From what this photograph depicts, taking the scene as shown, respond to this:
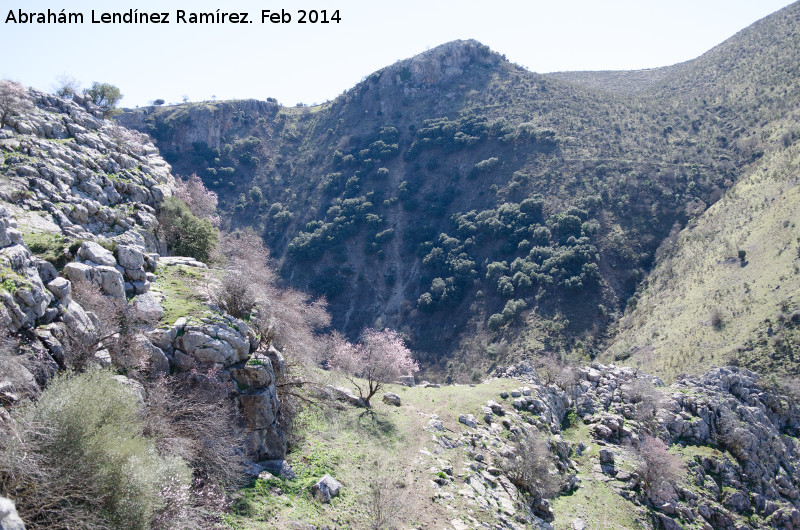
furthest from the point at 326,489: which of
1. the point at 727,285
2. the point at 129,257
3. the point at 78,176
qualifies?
the point at 727,285

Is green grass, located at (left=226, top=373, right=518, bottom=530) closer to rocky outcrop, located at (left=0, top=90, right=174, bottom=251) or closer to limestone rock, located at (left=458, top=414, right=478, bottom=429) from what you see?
limestone rock, located at (left=458, top=414, right=478, bottom=429)

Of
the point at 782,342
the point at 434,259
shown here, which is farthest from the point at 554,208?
the point at 782,342

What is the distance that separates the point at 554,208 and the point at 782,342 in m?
35.1

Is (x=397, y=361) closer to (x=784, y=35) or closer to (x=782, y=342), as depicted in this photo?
(x=782, y=342)

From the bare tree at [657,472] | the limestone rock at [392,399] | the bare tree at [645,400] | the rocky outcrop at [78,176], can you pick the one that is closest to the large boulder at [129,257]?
the rocky outcrop at [78,176]

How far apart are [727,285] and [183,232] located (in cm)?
4821

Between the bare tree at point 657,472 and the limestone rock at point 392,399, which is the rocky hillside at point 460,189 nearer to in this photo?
the bare tree at point 657,472

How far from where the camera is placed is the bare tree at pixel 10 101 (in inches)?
1015

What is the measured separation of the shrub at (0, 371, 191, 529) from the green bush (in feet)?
64.8

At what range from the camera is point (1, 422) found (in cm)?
995

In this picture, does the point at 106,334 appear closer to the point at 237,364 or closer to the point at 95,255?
the point at 95,255

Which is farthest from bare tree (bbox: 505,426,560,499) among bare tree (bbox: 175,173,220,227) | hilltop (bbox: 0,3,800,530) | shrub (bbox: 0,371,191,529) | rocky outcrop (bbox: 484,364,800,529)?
bare tree (bbox: 175,173,220,227)

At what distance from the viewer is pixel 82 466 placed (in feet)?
33.3

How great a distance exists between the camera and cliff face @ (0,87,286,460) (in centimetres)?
1331
